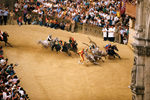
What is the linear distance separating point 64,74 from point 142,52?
33.3 feet

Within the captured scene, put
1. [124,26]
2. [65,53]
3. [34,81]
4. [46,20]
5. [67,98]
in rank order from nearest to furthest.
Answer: [67,98]
[34,81]
[65,53]
[124,26]
[46,20]

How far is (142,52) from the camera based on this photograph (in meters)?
16.8

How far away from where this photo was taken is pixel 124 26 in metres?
35.5

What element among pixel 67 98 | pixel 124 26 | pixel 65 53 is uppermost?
pixel 124 26

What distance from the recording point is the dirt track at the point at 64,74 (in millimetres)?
22844

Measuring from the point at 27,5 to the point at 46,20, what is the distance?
123 inches

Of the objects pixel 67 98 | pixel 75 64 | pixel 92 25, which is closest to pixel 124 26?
pixel 92 25

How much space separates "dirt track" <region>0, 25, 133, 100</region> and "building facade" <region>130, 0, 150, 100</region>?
5388 mm

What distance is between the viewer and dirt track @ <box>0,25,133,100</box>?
22844 mm

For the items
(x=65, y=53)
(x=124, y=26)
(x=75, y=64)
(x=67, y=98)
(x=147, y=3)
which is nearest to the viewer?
(x=147, y=3)

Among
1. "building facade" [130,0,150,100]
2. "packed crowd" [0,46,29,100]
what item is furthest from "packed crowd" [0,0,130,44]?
"building facade" [130,0,150,100]

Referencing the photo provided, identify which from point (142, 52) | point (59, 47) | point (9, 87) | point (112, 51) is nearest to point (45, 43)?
point (59, 47)

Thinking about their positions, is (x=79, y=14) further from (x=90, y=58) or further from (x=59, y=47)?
(x=90, y=58)

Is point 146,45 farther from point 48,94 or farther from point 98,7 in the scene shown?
point 98,7
